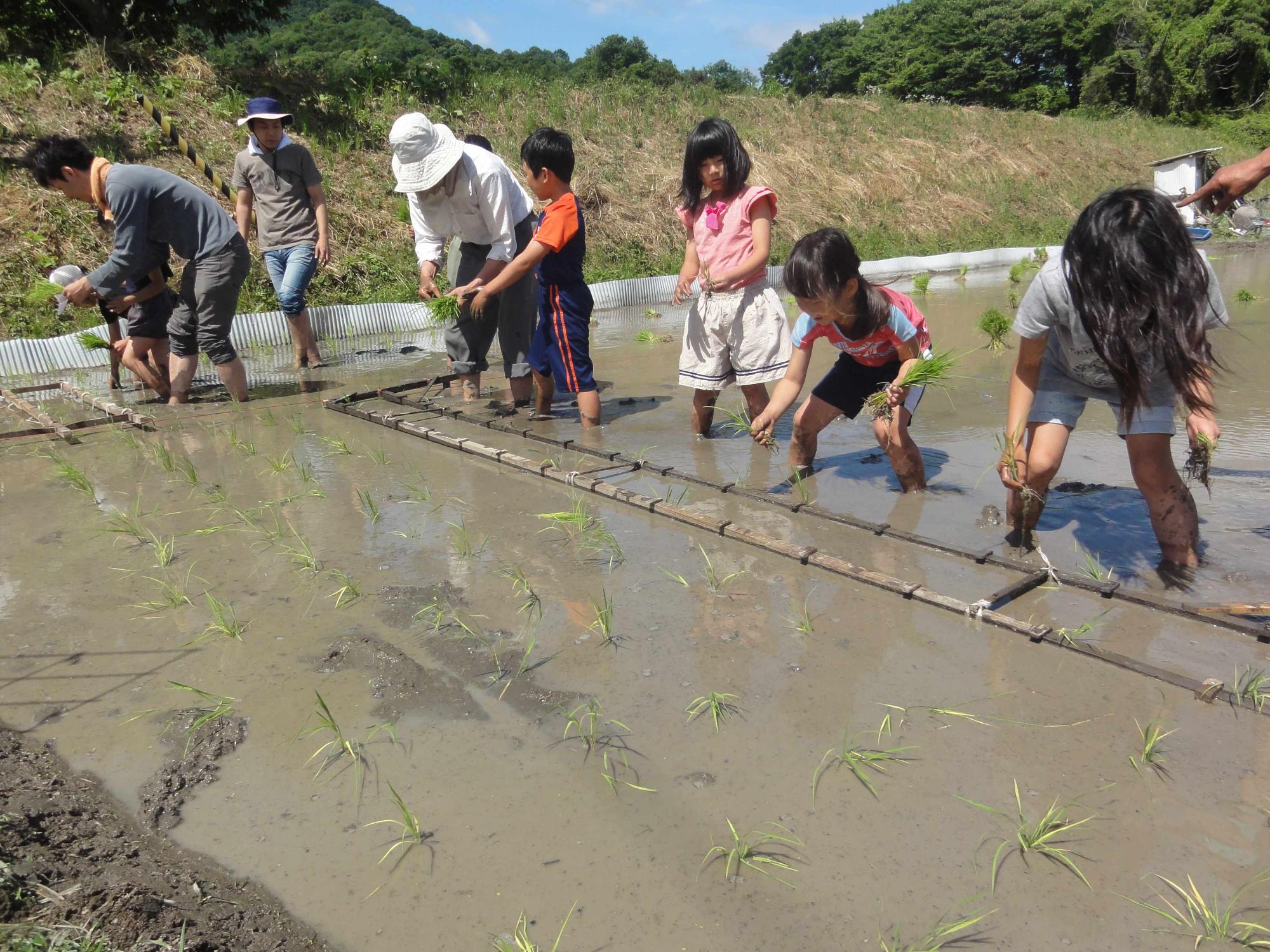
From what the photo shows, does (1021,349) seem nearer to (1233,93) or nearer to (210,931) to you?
(210,931)

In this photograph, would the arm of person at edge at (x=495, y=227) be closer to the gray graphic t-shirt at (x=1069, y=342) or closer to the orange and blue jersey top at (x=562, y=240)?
the orange and blue jersey top at (x=562, y=240)

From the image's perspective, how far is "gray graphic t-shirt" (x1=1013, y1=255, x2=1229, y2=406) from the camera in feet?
8.93

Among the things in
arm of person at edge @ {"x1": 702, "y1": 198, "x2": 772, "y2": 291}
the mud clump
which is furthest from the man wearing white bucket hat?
the mud clump

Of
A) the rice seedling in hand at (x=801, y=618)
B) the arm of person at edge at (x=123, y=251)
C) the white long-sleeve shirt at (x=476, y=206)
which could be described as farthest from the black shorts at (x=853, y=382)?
the arm of person at edge at (x=123, y=251)

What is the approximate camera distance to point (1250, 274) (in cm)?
1250

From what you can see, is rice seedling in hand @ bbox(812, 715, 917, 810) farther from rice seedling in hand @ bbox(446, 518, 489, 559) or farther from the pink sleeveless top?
the pink sleeveless top

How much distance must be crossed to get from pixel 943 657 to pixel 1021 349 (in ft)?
3.69

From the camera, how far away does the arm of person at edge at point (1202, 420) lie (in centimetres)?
270

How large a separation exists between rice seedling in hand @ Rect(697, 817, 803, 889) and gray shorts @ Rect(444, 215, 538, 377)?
3918mm

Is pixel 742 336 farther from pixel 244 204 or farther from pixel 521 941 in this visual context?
pixel 244 204

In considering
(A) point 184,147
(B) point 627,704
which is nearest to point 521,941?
(B) point 627,704

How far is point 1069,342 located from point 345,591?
8.27 feet

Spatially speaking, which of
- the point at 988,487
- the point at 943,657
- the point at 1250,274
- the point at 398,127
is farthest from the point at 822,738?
the point at 1250,274

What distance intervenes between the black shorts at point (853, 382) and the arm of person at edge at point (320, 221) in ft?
13.9
